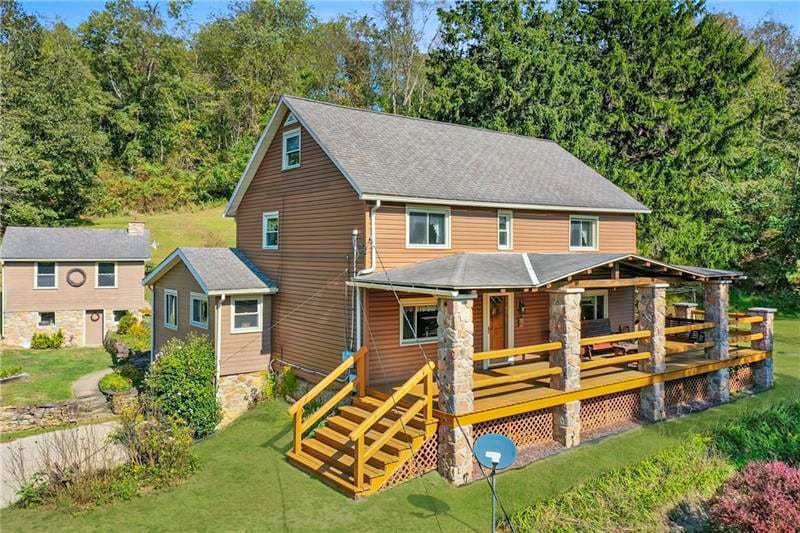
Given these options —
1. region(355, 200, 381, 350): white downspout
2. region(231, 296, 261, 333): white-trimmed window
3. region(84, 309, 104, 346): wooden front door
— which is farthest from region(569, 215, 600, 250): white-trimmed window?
region(84, 309, 104, 346): wooden front door

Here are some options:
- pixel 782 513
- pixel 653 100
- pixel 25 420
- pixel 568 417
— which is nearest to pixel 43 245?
pixel 25 420

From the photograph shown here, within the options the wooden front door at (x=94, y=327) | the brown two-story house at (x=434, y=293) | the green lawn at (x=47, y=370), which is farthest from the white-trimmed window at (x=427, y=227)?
the wooden front door at (x=94, y=327)

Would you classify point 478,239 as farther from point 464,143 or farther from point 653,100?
point 653,100

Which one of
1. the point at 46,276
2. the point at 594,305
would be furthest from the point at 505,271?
the point at 46,276

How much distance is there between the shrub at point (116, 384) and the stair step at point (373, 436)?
9662 mm

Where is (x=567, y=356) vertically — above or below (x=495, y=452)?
above

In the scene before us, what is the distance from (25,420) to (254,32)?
47509 millimetres

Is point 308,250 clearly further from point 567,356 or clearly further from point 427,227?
point 567,356

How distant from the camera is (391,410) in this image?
1195 centimetres

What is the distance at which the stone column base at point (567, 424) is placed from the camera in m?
12.3

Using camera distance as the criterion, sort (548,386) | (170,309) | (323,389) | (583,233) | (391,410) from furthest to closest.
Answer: (170,309) → (583,233) → (548,386) → (323,389) → (391,410)

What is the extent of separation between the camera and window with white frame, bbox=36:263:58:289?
27.3m

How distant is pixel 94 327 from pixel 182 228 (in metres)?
14.3

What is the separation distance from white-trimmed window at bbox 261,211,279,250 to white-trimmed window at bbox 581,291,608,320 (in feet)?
35.7
